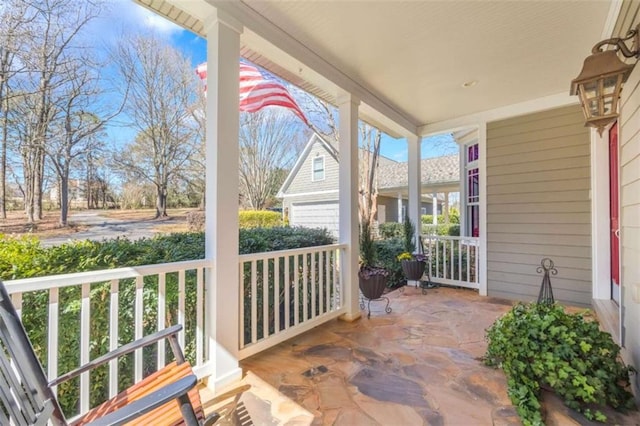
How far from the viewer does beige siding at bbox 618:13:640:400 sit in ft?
5.99

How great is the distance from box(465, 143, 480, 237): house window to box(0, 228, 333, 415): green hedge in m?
5.48

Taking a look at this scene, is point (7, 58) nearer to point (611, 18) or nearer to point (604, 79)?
point (604, 79)

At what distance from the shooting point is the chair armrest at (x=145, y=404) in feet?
2.86

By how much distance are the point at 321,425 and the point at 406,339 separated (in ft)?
4.81

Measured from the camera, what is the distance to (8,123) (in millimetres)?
2504

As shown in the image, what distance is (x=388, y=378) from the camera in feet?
7.28

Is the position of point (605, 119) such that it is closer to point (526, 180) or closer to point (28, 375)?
point (526, 180)

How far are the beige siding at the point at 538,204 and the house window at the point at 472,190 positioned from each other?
5.11ft

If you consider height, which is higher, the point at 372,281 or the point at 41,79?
the point at 41,79

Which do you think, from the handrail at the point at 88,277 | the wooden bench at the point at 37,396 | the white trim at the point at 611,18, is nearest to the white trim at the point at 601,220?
the white trim at the point at 611,18

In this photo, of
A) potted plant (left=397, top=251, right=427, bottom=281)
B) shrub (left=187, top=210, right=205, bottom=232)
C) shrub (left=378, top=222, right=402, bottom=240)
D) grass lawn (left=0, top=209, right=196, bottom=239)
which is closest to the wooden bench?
grass lawn (left=0, top=209, right=196, bottom=239)

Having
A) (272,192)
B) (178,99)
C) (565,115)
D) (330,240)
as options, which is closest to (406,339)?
(330,240)

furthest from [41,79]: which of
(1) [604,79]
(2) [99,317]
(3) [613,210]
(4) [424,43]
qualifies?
(3) [613,210]

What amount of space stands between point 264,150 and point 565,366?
8.41 m
